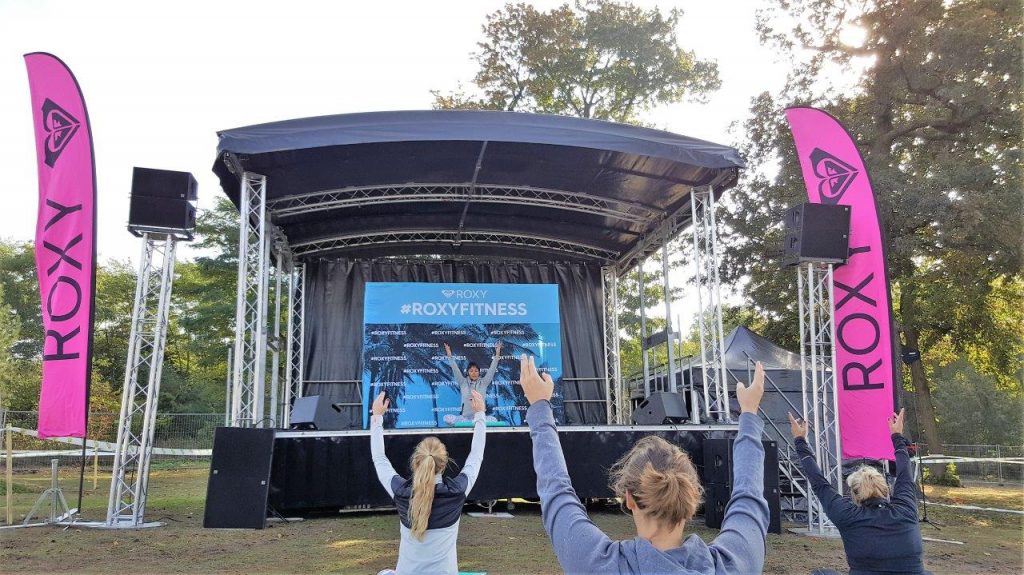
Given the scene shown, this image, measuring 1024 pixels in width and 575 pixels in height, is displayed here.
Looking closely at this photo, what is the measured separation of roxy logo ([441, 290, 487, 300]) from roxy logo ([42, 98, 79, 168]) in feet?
19.9

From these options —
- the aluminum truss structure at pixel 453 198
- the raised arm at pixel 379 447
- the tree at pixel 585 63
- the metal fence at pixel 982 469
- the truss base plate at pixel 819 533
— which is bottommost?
the metal fence at pixel 982 469

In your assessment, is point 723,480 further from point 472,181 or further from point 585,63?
point 585,63

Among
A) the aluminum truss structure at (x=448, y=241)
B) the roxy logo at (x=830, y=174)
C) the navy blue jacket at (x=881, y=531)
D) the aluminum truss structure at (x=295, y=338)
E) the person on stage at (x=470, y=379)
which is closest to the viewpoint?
the navy blue jacket at (x=881, y=531)

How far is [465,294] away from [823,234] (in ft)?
20.2

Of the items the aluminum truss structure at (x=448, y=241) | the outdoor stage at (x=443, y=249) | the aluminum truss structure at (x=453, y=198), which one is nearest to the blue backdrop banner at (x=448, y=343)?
the outdoor stage at (x=443, y=249)

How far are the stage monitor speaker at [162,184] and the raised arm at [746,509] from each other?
721 cm

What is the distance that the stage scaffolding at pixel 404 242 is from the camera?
835cm

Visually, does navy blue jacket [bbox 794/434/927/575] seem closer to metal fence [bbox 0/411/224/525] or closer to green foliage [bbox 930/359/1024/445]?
metal fence [bbox 0/411/224/525]

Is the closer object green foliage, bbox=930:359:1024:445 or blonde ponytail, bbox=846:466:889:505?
blonde ponytail, bbox=846:466:889:505

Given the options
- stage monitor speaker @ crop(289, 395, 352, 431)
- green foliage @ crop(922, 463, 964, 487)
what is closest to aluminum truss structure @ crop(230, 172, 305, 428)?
stage monitor speaker @ crop(289, 395, 352, 431)

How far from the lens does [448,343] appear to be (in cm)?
1156

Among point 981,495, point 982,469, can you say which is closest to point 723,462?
point 981,495

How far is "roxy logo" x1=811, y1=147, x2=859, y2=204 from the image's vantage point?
786 centimetres

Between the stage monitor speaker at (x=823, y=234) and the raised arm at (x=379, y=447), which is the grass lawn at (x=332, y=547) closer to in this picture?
the raised arm at (x=379, y=447)
